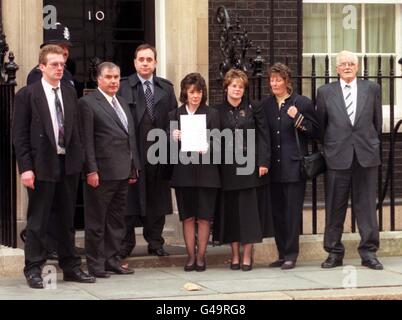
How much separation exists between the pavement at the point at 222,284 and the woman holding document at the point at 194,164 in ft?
1.51

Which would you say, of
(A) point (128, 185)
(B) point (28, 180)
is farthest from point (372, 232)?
(B) point (28, 180)

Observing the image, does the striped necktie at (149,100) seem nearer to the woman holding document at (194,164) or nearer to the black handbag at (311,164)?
the woman holding document at (194,164)

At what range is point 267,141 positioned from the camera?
1092cm

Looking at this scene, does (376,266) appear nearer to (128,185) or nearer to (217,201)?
(217,201)

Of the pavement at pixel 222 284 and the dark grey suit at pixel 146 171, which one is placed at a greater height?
the dark grey suit at pixel 146 171

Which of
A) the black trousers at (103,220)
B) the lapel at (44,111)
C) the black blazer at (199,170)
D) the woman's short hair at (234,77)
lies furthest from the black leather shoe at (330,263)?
the lapel at (44,111)

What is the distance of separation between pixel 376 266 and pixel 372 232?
33 centimetres

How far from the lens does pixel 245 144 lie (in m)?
10.9

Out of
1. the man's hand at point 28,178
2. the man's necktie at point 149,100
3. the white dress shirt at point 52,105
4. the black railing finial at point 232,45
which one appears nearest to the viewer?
the man's hand at point 28,178

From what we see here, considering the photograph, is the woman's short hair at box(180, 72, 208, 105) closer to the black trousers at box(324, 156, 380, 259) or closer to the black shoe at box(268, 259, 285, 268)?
the black trousers at box(324, 156, 380, 259)

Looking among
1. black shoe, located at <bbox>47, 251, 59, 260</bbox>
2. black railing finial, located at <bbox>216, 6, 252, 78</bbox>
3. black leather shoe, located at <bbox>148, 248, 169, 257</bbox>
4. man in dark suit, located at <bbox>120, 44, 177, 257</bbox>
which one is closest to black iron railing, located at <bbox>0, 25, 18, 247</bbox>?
black shoe, located at <bbox>47, 251, 59, 260</bbox>

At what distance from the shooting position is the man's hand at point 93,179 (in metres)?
10.2

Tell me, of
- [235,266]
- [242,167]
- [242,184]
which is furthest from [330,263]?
[242,167]
